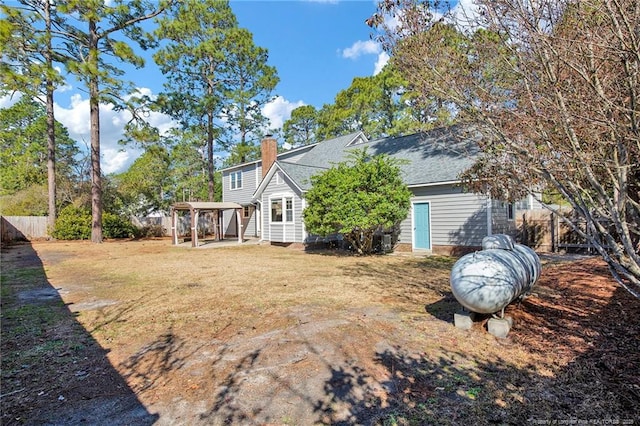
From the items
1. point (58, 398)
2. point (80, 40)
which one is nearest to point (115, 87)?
point (80, 40)

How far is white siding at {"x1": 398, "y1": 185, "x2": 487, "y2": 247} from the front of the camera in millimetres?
12398

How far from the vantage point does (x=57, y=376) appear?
368 centimetres

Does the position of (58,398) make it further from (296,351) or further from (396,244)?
(396,244)

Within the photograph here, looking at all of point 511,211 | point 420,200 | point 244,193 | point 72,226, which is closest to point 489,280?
point 420,200

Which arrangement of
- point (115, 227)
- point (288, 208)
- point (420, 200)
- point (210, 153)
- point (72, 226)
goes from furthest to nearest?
point (210, 153)
point (115, 227)
point (72, 226)
point (288, 208)
point (420, 200)

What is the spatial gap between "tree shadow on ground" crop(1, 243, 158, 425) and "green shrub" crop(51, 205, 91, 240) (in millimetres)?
17456

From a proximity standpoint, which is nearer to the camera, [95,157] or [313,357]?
[313,357]

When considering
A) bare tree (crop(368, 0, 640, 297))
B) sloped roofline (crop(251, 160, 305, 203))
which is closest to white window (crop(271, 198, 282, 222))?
sloped roofline (crop(251, 160, 305, 203))

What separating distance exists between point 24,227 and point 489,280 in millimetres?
26546

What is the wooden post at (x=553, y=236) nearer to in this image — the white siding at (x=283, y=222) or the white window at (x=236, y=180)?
the white siding at (x=283, y=222)

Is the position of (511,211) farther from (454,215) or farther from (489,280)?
(489,280)

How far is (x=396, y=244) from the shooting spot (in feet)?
48.8

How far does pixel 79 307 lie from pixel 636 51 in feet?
27.6

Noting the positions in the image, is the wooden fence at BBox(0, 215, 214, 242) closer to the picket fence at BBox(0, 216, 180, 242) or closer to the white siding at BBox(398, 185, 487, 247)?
the picket fence at BBox(0, 216, 180, 242)
